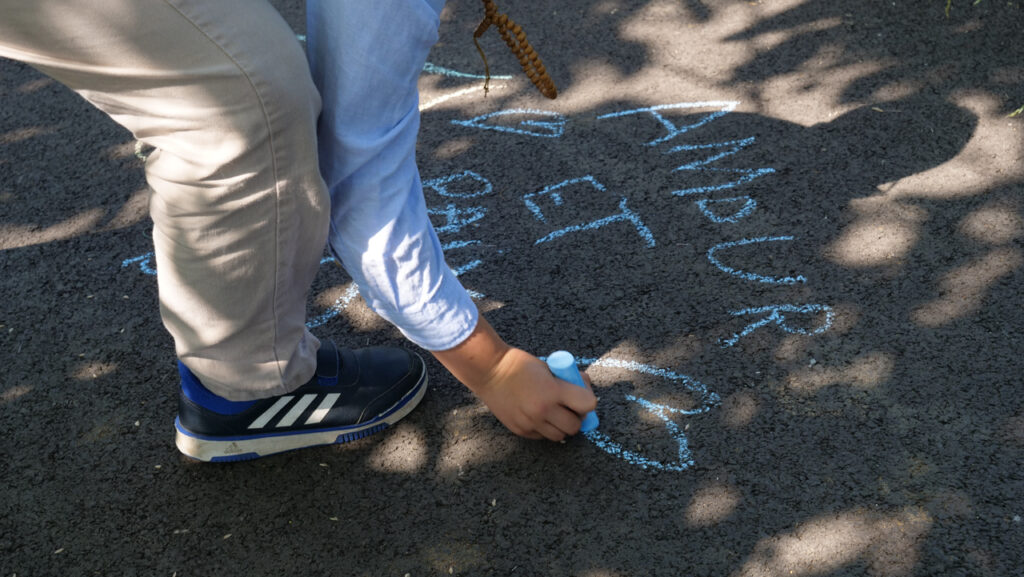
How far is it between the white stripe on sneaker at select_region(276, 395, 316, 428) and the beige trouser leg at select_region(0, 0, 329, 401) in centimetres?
21

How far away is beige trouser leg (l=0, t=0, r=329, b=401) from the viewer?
1.42 meters

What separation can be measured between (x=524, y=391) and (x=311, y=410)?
0.51 metres

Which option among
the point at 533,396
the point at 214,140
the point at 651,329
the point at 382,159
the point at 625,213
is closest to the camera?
the point at 214,140

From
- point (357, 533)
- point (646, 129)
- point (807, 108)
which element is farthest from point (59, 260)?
point (807, 108)

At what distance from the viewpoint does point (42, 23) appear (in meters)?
1.41

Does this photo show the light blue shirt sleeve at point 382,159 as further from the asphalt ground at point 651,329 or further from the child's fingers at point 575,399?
the asphalt ground at point 651,329

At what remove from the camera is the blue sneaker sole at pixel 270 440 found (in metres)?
2.08

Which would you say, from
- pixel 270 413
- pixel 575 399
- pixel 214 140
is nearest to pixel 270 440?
pixel 270 413

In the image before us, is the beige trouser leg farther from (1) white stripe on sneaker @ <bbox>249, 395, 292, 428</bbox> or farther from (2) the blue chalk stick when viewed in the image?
(2) the blue chalk stick

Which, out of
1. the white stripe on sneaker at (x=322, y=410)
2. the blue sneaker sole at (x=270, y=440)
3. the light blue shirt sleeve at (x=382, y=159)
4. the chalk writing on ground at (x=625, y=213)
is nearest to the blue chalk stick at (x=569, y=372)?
the chalk writing on ground at (x=625, y=213)

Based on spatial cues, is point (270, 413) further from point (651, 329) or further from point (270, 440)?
point (651, 329)

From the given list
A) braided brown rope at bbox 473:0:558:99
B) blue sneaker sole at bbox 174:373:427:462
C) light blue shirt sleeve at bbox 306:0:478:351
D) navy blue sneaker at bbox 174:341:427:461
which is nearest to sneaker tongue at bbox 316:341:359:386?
navy blue sneaker at bbox 174:341:427:461

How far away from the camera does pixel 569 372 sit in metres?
2.05

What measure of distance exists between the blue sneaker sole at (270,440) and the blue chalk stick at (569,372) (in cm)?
38
